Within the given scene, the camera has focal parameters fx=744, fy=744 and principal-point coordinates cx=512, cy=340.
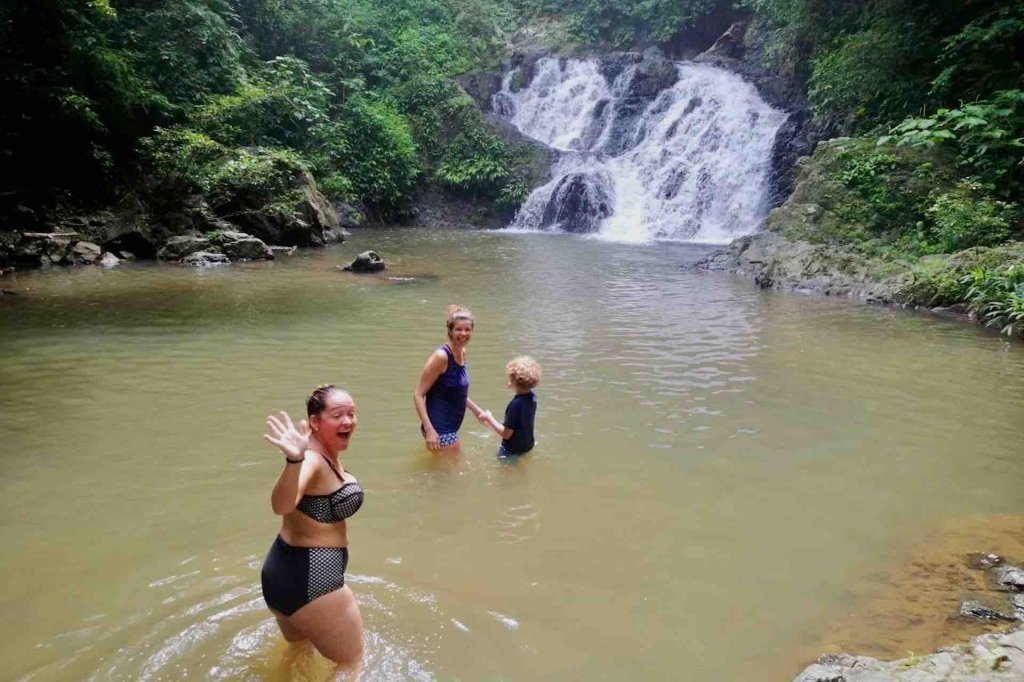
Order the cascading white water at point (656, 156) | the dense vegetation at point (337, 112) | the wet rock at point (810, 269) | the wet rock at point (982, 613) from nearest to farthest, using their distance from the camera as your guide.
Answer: the wet rock at point (982, 613), the wet rock at point (810, 269), the dense vegetation at point (337, 112), the cascading white water at point (656, 156)

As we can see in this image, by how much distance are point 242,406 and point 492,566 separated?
3493 millimetres

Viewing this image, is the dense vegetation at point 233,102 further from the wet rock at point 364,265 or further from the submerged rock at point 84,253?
the wet rock at point 364,265

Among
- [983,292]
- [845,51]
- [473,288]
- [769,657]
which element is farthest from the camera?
[845,51]

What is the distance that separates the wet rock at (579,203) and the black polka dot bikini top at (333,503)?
75.4 feet

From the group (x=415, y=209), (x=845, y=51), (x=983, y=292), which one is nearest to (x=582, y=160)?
(x=415, y=209)

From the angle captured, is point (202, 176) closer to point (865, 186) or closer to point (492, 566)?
point (865, 186)

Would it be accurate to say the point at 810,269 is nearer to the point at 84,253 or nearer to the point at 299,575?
the point at 299,575

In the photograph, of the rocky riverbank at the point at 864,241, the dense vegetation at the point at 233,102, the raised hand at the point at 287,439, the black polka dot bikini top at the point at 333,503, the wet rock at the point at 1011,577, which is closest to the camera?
the raised hand at the point at 287,439

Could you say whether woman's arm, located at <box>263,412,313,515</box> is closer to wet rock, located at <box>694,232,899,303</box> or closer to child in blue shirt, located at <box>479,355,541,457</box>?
child in blue shirt, located at <box>479,355,541,457</box>

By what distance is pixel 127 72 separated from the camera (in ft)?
54.1

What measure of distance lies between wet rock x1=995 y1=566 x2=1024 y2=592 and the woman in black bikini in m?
3.32

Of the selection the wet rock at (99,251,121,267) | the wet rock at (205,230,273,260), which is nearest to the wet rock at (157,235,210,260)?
the wet rock at (205,230,273,260)

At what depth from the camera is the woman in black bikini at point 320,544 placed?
2.91 metres

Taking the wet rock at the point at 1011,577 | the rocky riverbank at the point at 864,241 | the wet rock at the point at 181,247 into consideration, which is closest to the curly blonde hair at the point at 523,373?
the wet rock at the point at 1011,577
